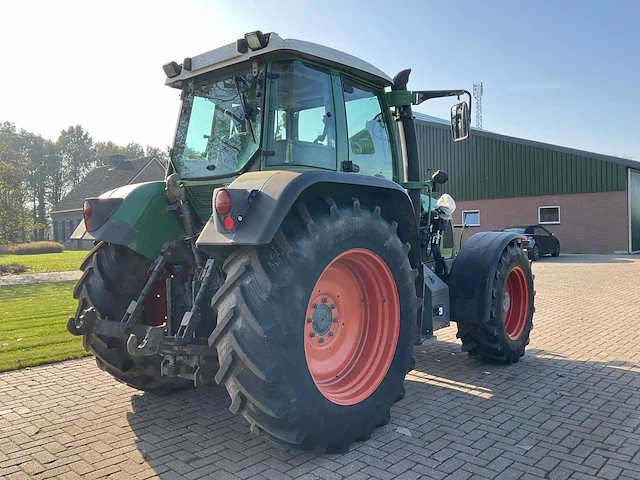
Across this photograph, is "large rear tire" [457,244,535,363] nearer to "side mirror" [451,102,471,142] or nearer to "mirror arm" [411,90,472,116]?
"side mirror" [451,102,471,142]

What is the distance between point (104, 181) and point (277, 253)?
44979 mm

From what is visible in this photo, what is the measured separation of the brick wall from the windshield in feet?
66.4

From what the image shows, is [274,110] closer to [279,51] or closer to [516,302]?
[279,51]

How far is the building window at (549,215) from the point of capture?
2547 cm

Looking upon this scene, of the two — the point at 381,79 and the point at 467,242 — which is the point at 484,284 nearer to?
the point at 467,242

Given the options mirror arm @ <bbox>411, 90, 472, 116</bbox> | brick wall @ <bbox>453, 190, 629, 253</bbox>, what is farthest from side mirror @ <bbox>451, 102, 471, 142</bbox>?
brick wall @ <bbox>453, 190, 629, 253</bbox>

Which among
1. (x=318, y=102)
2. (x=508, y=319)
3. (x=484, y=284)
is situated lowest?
(x=508, y=319)

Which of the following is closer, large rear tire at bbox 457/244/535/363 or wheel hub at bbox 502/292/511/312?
large rear tire at bbox 457/244/535/363

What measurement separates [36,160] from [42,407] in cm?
6624

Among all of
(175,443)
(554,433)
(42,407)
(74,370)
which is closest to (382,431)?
(554,433)

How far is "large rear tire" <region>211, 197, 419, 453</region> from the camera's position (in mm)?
3052

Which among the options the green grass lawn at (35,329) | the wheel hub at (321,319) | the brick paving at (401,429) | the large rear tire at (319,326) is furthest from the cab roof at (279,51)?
the green grass lawn at (35,329)

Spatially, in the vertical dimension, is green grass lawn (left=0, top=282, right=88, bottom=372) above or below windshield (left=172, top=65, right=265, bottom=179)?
below

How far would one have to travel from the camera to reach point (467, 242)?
5.82 meters
